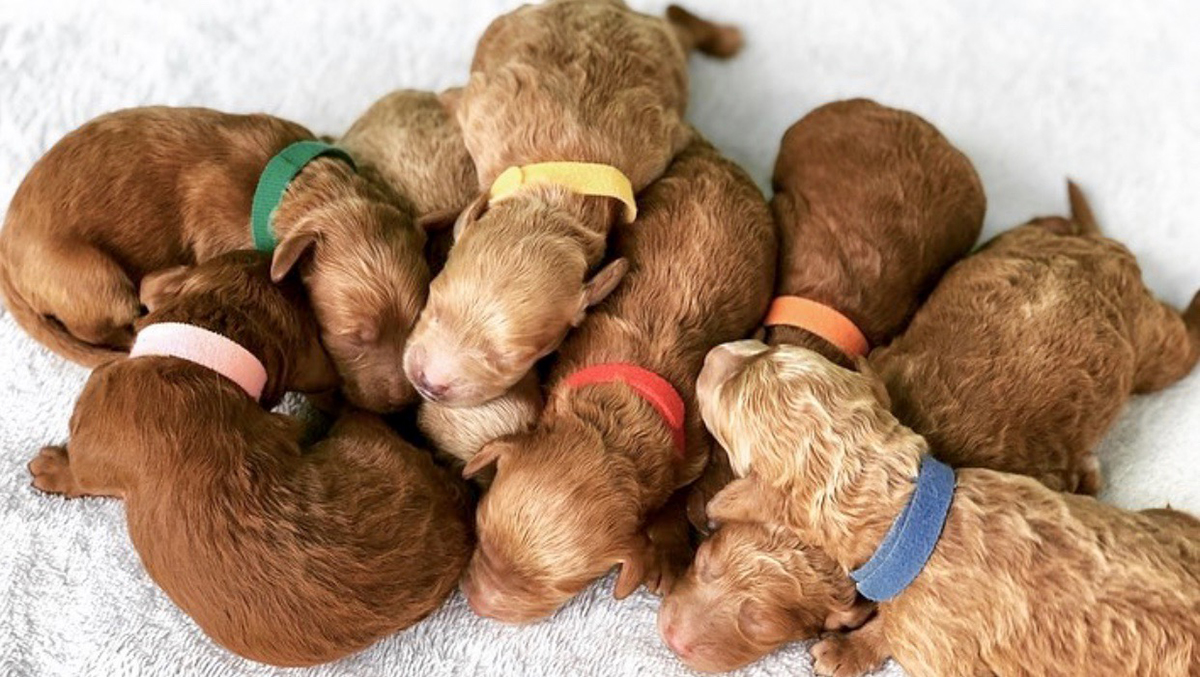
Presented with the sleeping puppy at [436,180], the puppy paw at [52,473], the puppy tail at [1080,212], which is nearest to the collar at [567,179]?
the sleeping puppy at [436,180]

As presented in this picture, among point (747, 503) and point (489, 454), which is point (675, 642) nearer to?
point (747, 503)

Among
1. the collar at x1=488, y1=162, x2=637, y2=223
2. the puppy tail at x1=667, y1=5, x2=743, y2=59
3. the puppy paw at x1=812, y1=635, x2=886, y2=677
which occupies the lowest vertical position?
the puppy paw at x1=812, y1=635, x2=886, y2=677

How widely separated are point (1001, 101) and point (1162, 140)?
0.66m

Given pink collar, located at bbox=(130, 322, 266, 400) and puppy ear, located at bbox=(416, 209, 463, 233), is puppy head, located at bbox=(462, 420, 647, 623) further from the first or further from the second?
puppy ear, located at bbox=(416, 209, 463, 233)

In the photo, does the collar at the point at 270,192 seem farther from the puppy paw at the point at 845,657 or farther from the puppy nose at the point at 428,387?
the puppy paw at the point at 845,657

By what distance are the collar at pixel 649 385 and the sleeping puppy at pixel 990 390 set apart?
1.13 feet

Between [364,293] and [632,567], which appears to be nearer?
[632,567]

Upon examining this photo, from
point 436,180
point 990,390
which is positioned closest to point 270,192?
point 436,180

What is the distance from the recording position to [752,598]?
9.89 ft

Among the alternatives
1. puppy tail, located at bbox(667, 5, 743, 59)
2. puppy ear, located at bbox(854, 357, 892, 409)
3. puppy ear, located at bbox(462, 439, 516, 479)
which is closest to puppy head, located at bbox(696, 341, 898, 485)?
puppy ear, located at bbox(854, 357, 892, 409)

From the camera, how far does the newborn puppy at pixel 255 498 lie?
284 cm

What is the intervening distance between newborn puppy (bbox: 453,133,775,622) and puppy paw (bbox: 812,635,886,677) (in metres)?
Result: 0.50

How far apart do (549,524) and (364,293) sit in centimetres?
94

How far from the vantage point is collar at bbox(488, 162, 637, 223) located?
342 centimetres
